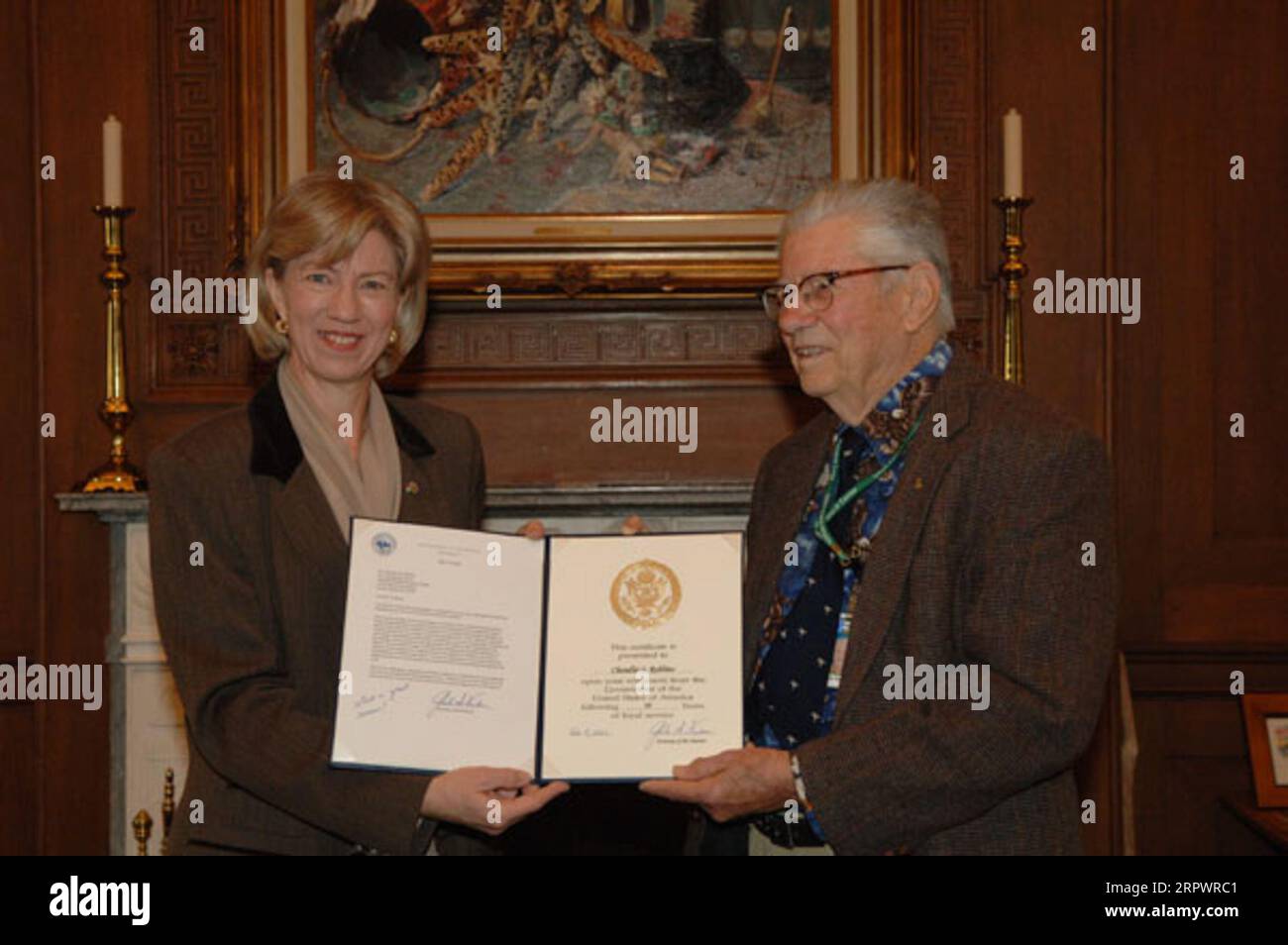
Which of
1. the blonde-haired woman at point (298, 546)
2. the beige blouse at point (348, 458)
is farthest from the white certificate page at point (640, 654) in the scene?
the beige blouse at point (348, 458)

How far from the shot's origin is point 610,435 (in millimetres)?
4379

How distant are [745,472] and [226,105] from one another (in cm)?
186

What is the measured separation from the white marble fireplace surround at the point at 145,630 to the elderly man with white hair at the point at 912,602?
52.3 inches

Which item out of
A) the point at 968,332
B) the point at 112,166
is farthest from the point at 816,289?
the point at 112,166

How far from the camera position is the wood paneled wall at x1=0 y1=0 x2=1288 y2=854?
4324 millimetres

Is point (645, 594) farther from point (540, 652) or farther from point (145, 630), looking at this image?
point (145, 630)

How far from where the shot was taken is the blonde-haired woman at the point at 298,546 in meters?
2.33

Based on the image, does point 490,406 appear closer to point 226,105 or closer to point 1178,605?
point 226,105

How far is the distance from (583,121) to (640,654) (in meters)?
2.33

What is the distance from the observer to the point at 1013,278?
395cm

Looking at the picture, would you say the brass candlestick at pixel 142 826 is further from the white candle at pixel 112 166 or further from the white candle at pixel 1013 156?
the white candle at pixel 1013 156

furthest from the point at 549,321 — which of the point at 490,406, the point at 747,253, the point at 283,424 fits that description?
the point at 283,424

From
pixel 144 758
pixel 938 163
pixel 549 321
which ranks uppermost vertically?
pixel 938 163

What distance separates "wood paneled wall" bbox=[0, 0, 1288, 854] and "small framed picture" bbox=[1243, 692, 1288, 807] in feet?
1.02
